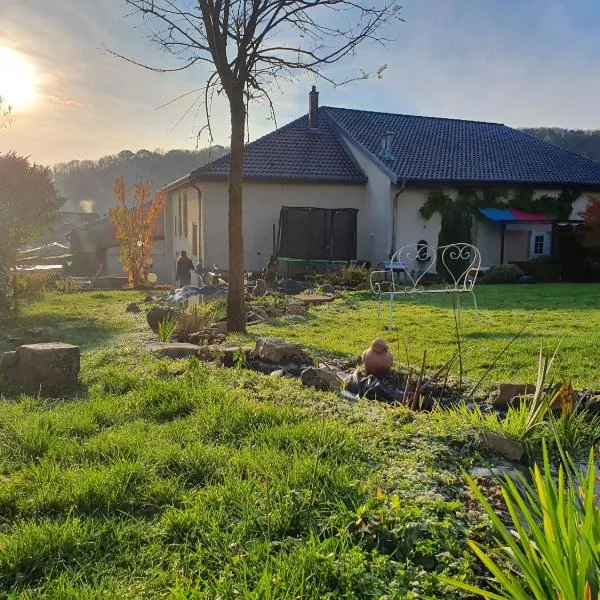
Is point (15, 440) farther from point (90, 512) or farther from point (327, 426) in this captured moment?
point (327, 426)

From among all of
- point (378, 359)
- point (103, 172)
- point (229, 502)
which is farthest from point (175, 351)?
point (103, 172)

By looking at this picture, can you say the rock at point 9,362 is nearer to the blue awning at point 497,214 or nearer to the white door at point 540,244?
the blue awning at point 497,214

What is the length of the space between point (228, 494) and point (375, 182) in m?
19.0

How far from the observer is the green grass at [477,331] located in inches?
220

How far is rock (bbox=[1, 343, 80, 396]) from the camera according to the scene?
4844 mm

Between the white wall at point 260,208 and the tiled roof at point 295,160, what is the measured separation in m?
0.36

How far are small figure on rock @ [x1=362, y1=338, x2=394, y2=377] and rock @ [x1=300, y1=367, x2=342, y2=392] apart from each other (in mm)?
400

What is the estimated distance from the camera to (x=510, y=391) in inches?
164

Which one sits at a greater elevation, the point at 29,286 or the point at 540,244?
the point at 540,244

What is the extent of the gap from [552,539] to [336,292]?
12.4 metres

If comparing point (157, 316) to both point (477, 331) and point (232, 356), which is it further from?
point (477, 331)

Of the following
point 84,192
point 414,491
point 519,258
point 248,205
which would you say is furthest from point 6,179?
point 84,192

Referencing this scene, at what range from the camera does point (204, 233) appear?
19.8 metres

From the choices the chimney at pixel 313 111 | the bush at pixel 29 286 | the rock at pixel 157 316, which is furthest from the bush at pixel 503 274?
the bush at pixel 29 286
